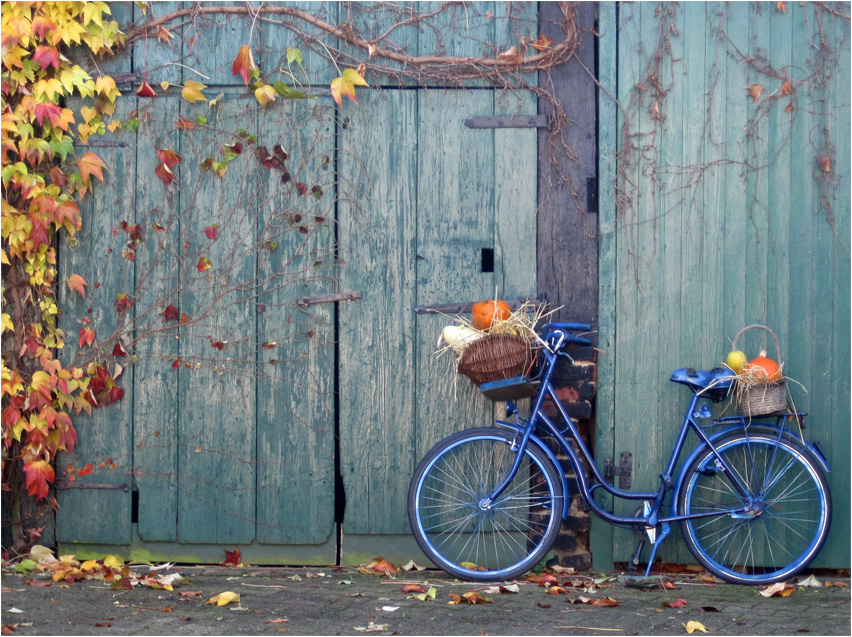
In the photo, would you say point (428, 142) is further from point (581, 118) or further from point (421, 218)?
point (581, 118)

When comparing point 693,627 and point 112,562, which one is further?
point 112,562

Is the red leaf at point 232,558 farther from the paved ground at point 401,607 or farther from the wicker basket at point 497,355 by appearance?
the wicker basket at point 497,355

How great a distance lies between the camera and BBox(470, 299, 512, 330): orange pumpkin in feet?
13.2

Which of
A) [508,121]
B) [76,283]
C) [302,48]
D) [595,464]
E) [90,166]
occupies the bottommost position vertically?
[595,464]

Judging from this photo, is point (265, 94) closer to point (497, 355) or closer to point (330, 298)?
point (330, 298)

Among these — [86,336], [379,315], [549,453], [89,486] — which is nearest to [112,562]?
[89,486]

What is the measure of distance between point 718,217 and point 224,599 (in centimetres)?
298

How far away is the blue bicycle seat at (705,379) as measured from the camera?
402 centimetres

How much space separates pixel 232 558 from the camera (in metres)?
4.40

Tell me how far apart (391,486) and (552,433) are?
2.95ft

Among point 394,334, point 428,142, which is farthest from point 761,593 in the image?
point 428,142

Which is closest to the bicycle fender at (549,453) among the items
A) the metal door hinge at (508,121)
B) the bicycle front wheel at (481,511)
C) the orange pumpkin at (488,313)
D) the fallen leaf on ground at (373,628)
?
the bicycle front wheel at (481,511)

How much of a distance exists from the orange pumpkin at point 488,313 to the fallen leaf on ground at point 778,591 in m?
1.74

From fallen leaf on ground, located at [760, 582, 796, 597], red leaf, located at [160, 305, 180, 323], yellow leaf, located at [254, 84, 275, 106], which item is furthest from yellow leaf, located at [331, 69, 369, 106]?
fallen leaf on ground, located at [760, 582, 796, 597]
